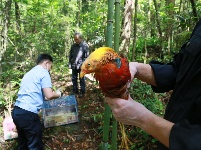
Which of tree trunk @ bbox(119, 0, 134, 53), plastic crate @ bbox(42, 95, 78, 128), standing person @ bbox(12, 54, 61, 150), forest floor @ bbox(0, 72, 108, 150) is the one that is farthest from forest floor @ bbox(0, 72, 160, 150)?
tree trunk @ bbox(119, 0, 134, 53)

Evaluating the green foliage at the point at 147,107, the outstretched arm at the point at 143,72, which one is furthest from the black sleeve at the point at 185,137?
the green foliage at the point at 147,107

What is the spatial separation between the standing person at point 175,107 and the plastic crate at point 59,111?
278cm

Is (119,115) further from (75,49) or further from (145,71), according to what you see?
(75,49)

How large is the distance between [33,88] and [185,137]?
2.68m

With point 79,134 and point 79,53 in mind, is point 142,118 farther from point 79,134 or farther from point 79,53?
point 79,53

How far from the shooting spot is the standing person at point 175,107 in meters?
0.82

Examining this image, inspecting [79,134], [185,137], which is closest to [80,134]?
[79,134]

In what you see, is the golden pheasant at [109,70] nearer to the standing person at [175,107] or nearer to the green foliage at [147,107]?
the standing person at [175,107]

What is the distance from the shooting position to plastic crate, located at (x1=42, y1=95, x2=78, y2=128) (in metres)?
3.86

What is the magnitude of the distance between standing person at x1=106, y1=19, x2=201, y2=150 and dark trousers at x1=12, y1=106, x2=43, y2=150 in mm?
2328

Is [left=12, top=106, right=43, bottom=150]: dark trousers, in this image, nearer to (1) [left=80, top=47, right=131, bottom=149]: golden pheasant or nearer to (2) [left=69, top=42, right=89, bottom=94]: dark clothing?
(2) [left=69, top=42, right=89, bottom=94]: dark clothing

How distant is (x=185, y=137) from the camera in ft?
2.63

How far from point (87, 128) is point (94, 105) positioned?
30.7 inches

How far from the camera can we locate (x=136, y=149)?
3238 mm
